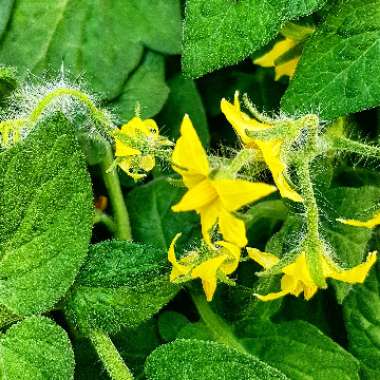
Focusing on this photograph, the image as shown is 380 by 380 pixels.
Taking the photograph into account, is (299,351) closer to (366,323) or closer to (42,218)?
(366,323)

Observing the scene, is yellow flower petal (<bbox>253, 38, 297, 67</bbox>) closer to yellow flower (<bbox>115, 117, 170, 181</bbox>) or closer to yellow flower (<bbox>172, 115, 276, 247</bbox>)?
yellow flower (<bbox>115, 117, 170, 181</bbox>)

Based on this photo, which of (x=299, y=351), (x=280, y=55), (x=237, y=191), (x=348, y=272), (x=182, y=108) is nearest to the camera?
(x=237, y=191)

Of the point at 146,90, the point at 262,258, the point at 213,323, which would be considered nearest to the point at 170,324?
the point at 213,323

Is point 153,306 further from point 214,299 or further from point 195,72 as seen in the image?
point 195,72

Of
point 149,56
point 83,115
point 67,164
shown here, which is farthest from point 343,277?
point 149,56

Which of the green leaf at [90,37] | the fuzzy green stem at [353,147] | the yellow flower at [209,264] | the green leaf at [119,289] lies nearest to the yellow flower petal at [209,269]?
the yellow flower at [209,264]
